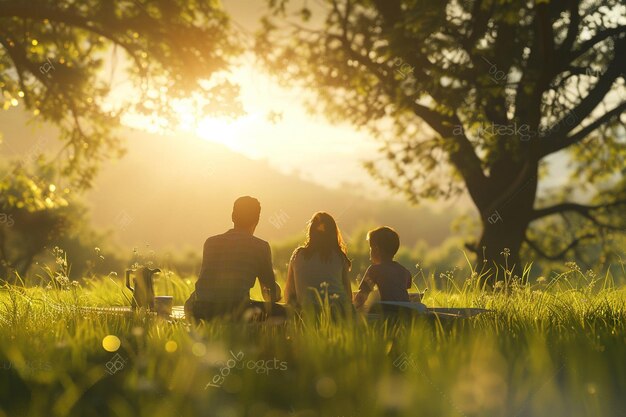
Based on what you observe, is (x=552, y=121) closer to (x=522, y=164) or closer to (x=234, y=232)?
(x=522, y=164)

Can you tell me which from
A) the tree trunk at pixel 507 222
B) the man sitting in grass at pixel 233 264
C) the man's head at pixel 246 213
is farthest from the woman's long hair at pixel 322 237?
the tree trunk at pixel 507 222

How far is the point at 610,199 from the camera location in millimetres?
19469

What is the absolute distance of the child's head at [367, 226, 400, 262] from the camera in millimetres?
8164

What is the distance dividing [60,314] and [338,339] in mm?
3323

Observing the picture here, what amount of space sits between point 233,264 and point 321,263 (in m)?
1.01

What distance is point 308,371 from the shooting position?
5.11 m

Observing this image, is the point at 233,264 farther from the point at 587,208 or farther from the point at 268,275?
the point at 587,208

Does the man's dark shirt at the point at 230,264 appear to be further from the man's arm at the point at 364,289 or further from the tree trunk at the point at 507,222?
the tree trunk at the point at 507,222

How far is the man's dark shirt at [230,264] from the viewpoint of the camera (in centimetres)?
740

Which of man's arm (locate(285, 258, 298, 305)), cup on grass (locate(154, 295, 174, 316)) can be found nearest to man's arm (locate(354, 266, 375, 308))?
man's arm (locate(285, 258, 298, 305))

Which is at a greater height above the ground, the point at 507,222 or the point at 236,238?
the point at 507,222

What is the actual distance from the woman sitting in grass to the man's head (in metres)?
0.71

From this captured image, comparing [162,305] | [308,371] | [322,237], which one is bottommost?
[308,371]


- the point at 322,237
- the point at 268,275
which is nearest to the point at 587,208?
the point at 322,237
